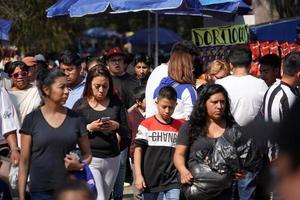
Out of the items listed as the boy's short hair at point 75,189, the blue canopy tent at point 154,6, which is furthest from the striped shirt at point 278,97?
the boy's short hair at point 75,189

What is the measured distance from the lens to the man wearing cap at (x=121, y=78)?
1084 centimetres

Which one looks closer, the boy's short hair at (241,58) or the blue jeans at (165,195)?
the blue jeans at (165,195)

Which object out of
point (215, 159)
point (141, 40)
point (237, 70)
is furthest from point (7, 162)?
point (141, 40)

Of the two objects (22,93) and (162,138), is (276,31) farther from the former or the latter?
(162,138)

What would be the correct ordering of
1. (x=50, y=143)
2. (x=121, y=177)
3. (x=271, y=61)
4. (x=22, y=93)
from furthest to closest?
(x=121, y=177) < (x=22, y=93) < (x=271, y=61) < (x=50, y=143)

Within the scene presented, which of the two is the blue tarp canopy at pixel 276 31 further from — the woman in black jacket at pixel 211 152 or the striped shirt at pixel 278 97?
the woman in black jacket at pixel 211 152

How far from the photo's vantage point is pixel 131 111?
10.2 metres

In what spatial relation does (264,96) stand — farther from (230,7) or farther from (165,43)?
(165,43)

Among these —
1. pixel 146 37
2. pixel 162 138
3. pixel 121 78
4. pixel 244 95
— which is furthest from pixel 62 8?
pixel 146 37

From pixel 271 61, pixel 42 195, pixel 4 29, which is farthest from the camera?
pixel 4 29

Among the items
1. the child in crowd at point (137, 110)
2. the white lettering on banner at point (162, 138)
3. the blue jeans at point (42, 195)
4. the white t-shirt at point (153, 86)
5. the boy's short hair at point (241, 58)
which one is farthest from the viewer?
the child in crowd at point (137, 110)

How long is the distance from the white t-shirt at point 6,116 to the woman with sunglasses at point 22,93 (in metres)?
1.05

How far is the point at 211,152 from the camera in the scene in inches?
261

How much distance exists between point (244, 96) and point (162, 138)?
986mm
